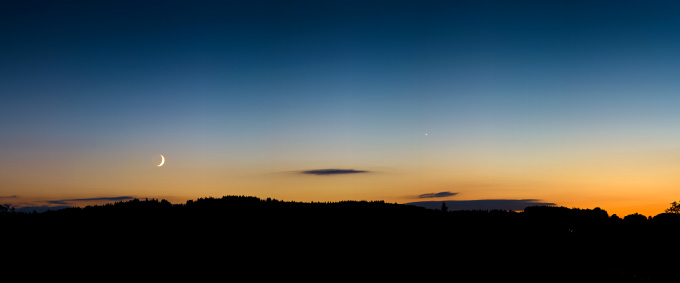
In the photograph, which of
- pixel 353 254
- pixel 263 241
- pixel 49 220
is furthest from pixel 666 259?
pixel 49 220

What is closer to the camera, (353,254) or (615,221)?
(353,254)

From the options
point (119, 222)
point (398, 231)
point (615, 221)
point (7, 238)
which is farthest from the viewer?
point (615, 221)

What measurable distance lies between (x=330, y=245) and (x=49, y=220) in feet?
54.5

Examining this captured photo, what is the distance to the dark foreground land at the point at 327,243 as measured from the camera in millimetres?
25109

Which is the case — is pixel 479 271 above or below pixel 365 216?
below

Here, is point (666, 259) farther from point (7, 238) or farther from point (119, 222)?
point (7, 238)

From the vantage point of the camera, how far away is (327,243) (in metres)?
28.9

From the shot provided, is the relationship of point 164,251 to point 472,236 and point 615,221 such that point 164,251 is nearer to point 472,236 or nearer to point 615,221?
point 472,236

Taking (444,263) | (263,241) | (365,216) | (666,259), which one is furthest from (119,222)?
(666,259)

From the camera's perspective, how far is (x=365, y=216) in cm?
3444

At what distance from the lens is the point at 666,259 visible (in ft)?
A: 116

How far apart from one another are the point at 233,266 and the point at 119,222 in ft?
29.6

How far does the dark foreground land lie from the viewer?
2511cm

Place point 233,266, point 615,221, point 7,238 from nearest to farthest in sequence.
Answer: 1. point 233,266
2. point 7,238
3. point 615,221
